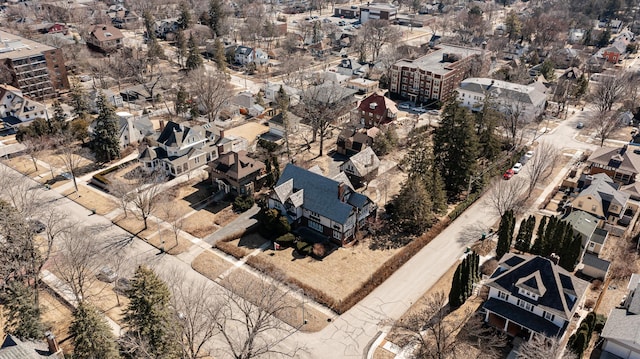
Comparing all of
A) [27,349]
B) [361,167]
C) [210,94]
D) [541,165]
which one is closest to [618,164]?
[541,165]

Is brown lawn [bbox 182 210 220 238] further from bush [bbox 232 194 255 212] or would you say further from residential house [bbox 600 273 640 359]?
residential house [bbox 600 273 640 359]

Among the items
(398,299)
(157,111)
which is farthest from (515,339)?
(157,111)

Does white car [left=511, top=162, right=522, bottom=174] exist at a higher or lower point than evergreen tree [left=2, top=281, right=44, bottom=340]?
lower

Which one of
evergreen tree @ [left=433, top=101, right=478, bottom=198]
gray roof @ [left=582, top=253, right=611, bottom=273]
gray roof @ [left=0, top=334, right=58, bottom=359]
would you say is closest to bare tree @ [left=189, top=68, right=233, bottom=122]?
evergreen tree @ [left=433, top=101, right=478, bottom=198]

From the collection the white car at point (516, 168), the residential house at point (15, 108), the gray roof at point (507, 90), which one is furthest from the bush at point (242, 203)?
the gray roof at point (507, 90)

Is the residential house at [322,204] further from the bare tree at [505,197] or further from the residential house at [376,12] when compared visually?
the residential house at [376,12]

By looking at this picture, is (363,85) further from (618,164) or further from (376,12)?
(376,12)

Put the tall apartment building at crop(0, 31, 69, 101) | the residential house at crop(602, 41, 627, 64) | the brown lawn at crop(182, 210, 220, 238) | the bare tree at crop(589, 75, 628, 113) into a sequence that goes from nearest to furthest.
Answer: the brown lawn at crop(182, 210, 220, 238) → the bare tree at crop(589, 75, 628, 113) → the tall apartment building at crop(0, 31, 69, 101) → the residential house at crop(602, 41, 627, 64)
